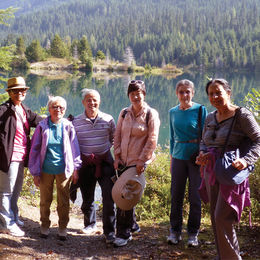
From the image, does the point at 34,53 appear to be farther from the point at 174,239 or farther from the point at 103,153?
the point at 174,239

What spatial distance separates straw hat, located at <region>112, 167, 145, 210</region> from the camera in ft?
11.1

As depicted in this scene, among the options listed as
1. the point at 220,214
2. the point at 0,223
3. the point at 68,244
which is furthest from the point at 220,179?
the point at 0,223

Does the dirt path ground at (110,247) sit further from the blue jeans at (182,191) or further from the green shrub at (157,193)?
the green shrub at (157,193)

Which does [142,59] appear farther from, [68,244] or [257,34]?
[68,244]

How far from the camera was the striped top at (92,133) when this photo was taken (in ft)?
11.9

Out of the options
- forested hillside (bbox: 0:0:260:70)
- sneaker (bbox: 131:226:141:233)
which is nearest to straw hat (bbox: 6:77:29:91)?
sneaker (bbox: 131:226:141:233)

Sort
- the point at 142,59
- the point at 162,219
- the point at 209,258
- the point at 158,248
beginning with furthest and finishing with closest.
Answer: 1. the point at 142,59
2. the point at 162,219
3. the point at 158,248
4. the point at 209,258

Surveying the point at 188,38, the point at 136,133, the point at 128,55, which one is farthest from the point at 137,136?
the point at 188,38

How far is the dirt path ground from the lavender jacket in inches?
30.7

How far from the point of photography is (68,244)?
11.9 ft

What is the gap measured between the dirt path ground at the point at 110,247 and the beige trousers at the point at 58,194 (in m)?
0.26

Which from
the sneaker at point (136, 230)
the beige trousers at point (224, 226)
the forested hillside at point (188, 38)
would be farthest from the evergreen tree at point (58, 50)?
the beige trousers at point (224, 226)

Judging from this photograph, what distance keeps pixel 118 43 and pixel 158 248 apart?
127 metres

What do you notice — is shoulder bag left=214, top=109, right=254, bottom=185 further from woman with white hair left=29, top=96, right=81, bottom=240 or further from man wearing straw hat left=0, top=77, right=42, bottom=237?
man wearing straw hat left=0, top=77, right=42, bottom=237
